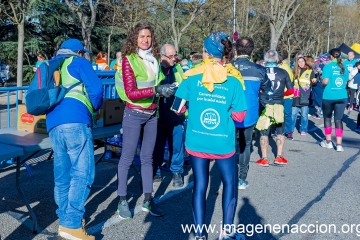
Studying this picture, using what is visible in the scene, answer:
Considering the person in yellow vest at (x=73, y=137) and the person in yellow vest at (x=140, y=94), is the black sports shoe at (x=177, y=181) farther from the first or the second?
the person in yellow vest at (x=73, y=137)

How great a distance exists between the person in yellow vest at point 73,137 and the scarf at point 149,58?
68 cm

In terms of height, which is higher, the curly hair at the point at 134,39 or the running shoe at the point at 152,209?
the curly hair at the point at 134,39

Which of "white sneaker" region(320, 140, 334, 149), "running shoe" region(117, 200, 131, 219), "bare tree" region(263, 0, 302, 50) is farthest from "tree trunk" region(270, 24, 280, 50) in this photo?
"running shoe" region(117, 200, 131, 219)

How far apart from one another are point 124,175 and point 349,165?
445cm

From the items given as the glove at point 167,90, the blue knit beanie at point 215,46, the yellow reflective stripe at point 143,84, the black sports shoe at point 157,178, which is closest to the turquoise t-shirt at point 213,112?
the blue knit beanie at point 215,46

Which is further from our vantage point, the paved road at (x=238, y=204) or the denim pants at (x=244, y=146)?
the denim pants at (x=244, y=146)

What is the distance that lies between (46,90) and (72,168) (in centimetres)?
75

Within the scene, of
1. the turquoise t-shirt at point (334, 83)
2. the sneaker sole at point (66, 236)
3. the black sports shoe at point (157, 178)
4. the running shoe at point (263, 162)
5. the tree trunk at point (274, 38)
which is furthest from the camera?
the tree trunk at point (274, 38)

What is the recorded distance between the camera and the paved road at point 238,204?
4254 millimetres

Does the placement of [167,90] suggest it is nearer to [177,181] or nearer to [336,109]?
[177,181]

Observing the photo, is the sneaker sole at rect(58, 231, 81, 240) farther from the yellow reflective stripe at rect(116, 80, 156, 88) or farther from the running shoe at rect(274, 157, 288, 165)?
the running shoe at rect(274, 157, 288, 165)

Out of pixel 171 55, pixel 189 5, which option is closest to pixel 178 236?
pixel 171 55

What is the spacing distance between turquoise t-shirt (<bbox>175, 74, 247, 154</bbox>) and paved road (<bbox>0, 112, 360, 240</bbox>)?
103 centimetres

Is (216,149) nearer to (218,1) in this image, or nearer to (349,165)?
(349,165)
